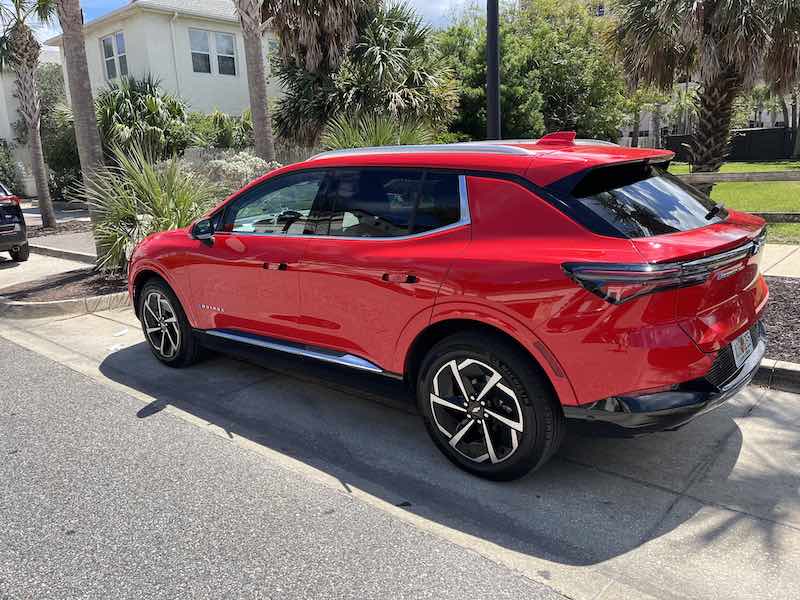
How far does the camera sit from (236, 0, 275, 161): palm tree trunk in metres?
11.5

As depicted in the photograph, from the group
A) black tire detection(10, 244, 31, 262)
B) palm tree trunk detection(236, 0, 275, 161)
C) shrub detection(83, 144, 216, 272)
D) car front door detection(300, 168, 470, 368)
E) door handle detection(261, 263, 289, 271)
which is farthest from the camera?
black tire detection(10, 244, 31, 262)

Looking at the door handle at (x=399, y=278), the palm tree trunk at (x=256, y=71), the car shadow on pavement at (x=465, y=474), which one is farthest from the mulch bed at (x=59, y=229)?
the door handle at (x=399, y=278)

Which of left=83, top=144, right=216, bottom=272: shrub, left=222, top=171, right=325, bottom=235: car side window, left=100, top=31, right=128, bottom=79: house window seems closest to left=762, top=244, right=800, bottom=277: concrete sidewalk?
left=222, top=171, right=325, bottom=235: car side window

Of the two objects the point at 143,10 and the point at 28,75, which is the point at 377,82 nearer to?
the point at 28,75

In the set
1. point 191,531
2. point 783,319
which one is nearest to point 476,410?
point 191,531

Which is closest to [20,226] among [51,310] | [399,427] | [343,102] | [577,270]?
[51,310]

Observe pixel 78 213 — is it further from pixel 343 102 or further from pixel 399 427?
pixel 399 427

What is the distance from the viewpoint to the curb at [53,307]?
7645 millimetres

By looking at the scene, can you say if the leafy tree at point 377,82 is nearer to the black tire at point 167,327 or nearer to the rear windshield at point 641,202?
the black tire at point 167,327

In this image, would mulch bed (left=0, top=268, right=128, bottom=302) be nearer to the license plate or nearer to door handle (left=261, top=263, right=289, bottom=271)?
door handle (left=261, top=263, right=289, bottom=271)

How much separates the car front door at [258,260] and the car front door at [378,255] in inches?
6.6

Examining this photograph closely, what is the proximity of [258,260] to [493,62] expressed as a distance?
13.1 ft

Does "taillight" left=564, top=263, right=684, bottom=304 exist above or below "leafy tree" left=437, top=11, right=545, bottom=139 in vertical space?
below

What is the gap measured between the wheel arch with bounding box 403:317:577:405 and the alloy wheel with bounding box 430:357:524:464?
0.58ft
